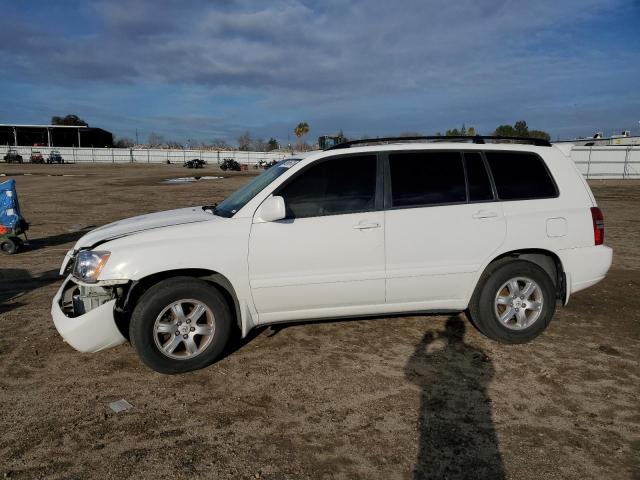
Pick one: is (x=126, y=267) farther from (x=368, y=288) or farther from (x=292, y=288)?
(x=368, y=288)

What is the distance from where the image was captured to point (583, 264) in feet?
15.1

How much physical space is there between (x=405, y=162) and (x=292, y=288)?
61.2 inches

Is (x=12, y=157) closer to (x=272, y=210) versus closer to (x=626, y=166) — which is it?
(x=626, y=166)

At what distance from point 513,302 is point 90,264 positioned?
3.73m

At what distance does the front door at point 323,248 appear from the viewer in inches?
158

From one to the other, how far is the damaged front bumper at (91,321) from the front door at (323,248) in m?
1.15

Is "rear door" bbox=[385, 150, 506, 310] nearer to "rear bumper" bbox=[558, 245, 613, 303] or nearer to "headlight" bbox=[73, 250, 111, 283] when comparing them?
"rear bumper" bbox=[558, 245, 613, 303]

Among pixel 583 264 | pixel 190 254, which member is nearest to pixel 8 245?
pixel 190 254

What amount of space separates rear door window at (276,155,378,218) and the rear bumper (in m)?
1.98

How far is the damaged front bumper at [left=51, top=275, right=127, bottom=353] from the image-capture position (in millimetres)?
3830

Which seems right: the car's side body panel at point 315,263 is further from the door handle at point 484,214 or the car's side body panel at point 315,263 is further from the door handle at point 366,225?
the door handle at point 484,214

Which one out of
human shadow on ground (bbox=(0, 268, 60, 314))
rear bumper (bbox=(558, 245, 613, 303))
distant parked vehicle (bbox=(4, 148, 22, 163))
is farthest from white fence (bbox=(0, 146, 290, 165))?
rear bumper (bbox=(558, 245, 613, 303))

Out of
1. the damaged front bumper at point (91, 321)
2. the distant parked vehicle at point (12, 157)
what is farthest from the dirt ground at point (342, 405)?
the distant parked vehicle at point (12, 157)

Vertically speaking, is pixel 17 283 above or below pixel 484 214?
below
